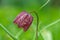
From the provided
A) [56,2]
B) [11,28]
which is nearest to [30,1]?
[56,2]

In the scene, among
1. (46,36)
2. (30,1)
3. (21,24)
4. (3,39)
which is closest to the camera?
(21,24)

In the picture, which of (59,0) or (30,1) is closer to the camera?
(30,1)

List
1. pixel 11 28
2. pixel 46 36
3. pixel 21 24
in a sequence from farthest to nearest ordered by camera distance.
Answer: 1. pixel 11 28
2. pixel 46 36
3. pixel 21 24

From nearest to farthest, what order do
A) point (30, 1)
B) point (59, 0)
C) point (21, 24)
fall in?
point (21, 24), point (30, 1), point (59, 0)

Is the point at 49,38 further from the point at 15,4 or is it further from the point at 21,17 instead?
the point at 15,4

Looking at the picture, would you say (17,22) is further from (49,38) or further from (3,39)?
(3,39)

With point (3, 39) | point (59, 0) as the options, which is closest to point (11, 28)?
point (3, 39)

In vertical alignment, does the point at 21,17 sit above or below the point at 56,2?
below

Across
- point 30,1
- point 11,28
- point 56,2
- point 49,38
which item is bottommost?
point 49,38

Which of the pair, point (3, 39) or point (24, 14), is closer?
point (24, 14)
